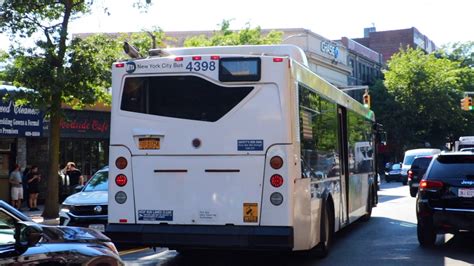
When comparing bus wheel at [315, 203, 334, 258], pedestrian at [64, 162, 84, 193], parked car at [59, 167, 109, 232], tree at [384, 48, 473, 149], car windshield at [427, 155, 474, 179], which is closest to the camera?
bus wheel at [315, 203, 334, 258]

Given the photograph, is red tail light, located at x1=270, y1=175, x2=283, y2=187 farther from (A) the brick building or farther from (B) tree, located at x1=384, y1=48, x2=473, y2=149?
(A) the brick building

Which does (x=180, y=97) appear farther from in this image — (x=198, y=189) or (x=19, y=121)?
(x=19, y=121)

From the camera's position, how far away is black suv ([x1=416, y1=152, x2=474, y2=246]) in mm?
10070

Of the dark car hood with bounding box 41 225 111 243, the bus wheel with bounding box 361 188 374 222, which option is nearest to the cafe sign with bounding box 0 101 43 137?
the bus wheel with bounding box 361 188 374 222

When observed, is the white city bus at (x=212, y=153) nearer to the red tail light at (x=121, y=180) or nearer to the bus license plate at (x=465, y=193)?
the red tail light at (x=121, y=180)

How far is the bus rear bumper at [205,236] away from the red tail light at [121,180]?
557 mm

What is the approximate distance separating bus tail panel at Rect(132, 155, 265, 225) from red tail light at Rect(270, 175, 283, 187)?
6.0 inches

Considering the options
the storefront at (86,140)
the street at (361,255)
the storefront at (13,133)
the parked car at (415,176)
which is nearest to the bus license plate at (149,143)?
the street at (361,255)

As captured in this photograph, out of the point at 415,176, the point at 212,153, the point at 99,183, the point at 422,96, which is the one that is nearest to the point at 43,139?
the point at 99,183

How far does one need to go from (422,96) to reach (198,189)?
2053 inches

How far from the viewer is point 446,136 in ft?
201

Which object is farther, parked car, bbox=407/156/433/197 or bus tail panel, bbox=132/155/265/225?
parked car, bbox=407/156/433/197

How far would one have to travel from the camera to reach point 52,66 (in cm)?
1728

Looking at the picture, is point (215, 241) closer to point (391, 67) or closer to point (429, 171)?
point (429, 171)
